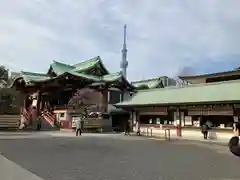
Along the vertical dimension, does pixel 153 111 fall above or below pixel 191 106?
below

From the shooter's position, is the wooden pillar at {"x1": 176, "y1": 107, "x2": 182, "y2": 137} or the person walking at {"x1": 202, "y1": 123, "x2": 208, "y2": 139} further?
the wooden pillar at {"x1": 176, "y1": 107, "x2": 182, "y2": 137}

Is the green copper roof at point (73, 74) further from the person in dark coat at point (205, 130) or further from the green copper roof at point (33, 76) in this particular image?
the person in dark coat at point (205, 130)

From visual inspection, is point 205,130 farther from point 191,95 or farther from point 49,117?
point 49,117

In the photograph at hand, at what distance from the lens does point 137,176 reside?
1023cm

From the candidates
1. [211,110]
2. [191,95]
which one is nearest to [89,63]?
[191,95]

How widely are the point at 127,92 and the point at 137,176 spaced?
110 ft

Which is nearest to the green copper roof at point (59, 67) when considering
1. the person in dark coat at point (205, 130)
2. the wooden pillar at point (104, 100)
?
the wooden pillar at point (104, 100)

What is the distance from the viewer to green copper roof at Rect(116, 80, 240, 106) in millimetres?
28362

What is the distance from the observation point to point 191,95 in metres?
31.9

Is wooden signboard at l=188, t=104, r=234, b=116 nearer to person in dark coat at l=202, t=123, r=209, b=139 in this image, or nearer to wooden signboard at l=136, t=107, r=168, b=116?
person in dark coat at l=202, t=123, r=209, b=139

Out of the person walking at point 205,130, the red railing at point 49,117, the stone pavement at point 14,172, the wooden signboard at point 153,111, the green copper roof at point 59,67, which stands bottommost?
the stone pavement at point 14,172

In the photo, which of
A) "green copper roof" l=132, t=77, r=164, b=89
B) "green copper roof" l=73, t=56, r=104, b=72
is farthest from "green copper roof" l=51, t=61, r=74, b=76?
"green copper roof" l=132, t=77, r=164, b=89

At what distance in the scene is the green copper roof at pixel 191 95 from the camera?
2836cm

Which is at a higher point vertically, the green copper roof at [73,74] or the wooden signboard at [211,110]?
the green copper roof at [73,74]
